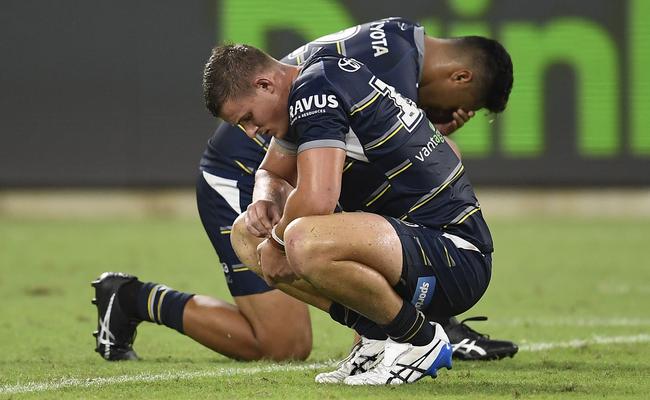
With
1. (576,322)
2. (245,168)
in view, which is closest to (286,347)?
(245,168)

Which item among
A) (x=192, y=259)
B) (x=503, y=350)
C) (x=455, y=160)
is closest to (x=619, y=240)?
(x=192, y=259)

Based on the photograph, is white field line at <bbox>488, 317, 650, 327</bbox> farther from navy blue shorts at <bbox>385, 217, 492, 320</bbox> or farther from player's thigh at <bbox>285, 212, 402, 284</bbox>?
player's thigh at <bbox>285, 212, 402, 284</bbox>

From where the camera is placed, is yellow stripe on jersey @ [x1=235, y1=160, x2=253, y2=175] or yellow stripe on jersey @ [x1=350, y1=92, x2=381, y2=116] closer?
yellow stripe on jersey @ [x1=350, y1=92, x2=381, y2=116]

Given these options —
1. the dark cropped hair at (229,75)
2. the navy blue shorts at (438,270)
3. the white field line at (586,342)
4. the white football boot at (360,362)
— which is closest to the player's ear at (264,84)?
the dark cropped hair at (229,75)

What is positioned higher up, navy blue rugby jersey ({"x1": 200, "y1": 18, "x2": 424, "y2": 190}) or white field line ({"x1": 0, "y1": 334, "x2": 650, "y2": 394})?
navy blue rugby jersey ({"x1": 200, "y1": 18, "x2": 424, "y2": 190})

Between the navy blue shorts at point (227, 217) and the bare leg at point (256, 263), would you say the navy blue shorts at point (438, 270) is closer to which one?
the bare leg at point (256, 263)

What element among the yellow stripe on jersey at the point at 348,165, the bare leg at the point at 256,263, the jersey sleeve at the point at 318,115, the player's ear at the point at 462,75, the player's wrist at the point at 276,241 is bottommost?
the bare leg at the point at 256,263

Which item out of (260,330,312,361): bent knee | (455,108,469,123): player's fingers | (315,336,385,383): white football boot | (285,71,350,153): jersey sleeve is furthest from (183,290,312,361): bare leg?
(285,71,350,153): jersey sleeve

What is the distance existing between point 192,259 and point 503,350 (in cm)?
476

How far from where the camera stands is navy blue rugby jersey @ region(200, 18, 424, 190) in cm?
529

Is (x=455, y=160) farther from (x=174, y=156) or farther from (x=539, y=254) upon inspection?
(x=174, y=156)

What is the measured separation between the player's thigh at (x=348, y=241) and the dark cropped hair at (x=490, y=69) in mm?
1364

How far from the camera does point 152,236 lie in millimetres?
11359

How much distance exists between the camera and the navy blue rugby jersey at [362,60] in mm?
5293
